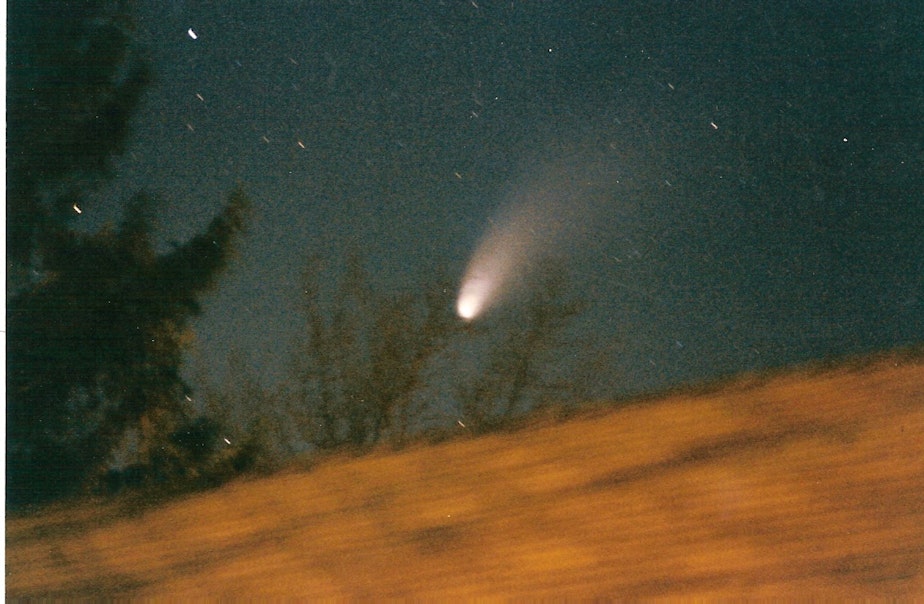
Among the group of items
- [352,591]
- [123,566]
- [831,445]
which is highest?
[831,445]

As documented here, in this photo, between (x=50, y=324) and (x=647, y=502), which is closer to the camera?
(x=647, y=502)

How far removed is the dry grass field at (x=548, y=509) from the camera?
2836 millimetres

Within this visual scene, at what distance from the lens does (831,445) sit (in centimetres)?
Result: 295

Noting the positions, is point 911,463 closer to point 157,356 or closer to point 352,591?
point 352,591

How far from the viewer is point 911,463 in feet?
9.61

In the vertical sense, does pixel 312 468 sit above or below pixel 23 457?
above

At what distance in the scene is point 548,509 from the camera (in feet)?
9.75

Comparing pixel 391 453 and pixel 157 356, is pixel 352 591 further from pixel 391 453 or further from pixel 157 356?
pixel 157 356

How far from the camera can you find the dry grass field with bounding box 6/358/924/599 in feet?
9.30

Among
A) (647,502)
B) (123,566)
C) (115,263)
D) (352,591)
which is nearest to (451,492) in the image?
(352,591)

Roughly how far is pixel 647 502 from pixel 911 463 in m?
0.89

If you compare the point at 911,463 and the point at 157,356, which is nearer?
the point at 911,463

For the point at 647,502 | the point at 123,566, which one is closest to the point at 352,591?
the point at 123,566

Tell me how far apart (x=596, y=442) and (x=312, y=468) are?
98 centimetres
